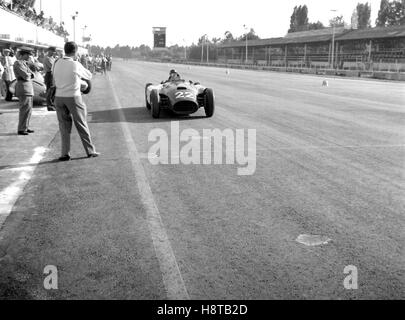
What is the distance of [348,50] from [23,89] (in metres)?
70.9

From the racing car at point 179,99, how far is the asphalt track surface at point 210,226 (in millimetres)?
3633

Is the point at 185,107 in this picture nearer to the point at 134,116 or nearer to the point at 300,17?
the point at 134,116

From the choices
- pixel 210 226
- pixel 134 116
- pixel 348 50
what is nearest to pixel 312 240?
pixel 210 226

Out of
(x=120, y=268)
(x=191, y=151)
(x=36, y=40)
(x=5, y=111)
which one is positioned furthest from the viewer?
(x=36, y=40)

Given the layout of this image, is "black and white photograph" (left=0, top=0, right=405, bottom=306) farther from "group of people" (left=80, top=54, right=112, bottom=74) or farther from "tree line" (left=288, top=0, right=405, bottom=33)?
"tree line" (left=288, top=0, right=405, bottom=33)

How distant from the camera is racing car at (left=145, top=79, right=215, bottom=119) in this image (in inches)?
471

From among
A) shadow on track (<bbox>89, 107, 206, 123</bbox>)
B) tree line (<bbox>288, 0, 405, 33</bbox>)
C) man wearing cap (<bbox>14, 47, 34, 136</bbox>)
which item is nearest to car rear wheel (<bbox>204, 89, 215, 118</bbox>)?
shadow on track (<bbox>89, 107, 206, 123</bbox>)

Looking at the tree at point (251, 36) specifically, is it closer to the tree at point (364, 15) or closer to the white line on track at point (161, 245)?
the tree at point (364, 15)

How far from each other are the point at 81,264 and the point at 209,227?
4.32ft

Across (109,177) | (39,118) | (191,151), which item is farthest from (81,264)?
(39,118)

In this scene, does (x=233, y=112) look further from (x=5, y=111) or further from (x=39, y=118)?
(x=5, y=111)

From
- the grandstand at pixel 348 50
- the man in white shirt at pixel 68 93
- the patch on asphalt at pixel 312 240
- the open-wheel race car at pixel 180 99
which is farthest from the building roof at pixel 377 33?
the patch on asphalt at pixel 312 240

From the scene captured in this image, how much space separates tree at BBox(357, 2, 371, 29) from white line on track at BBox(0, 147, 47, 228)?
144 meters

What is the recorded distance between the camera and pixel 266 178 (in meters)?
6.27
